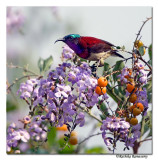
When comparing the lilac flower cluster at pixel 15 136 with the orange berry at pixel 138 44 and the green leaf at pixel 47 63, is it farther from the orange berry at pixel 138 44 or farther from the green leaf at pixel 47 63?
the orange berry at pixel 138 44

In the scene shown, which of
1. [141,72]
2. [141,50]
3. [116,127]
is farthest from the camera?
[141,50]

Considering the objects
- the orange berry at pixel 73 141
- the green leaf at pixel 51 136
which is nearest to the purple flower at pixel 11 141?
the green leaf at pixel 51 136

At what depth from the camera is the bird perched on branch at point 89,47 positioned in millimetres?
2453

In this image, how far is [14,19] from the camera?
280cm

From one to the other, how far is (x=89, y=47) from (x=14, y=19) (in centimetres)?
74

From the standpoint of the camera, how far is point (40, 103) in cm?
227

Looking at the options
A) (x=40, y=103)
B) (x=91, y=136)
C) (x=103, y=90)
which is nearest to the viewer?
(x=103, y=90)

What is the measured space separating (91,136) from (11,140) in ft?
1.95

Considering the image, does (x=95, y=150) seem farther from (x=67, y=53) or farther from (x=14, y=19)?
(x=14, y=19)

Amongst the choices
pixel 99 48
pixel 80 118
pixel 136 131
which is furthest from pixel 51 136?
pixel 99 48

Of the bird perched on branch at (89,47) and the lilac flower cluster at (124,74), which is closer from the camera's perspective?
the lilac flower cluster at (124,74)

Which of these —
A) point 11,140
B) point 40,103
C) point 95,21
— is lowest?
point 11,140
